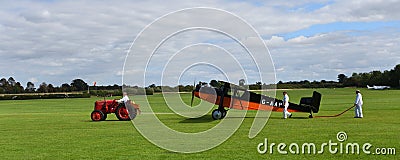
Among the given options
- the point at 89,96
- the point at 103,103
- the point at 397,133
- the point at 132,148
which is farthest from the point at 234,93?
the point at 89,96

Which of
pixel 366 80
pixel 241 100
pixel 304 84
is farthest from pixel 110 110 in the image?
pixel 366 80

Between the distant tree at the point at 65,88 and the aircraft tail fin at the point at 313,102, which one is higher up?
the distant tree at the point at 65,88

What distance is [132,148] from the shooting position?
14266 millimetres

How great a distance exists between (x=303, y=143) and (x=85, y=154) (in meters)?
6.29

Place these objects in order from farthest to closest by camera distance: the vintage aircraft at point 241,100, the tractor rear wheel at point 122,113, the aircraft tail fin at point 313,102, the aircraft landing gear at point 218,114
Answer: the tractor rear wheel at point 122,113
the aircraft tail fin at point 313,102
the vintage aircraft at point 241,100
the aircraft landing gear at point 218,114

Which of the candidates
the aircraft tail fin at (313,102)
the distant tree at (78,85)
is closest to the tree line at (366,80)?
the distant tree at (78,85)

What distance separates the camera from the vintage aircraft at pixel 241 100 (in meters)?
25.3

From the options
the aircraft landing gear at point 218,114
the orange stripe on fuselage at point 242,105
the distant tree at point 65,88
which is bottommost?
the aircraft landing gear at point 218,114

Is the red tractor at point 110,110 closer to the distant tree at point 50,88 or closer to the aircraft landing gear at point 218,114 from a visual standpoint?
the aircraft landing gear at point 218,114

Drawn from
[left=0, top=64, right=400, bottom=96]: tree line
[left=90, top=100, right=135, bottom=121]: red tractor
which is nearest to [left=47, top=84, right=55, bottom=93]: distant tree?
[left=0, top=64, right=400, bottom=96]: tree line

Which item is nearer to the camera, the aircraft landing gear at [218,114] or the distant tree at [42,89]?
the aircraft landing gear at [218,114]

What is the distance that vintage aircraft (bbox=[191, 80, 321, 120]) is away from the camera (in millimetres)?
25281

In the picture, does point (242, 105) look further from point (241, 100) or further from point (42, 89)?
point (42, 89)

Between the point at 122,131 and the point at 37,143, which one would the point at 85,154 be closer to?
the point at 37,143
